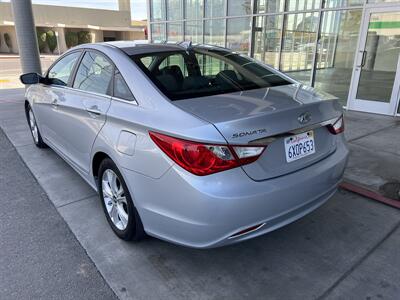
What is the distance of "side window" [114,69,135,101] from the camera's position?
254cm

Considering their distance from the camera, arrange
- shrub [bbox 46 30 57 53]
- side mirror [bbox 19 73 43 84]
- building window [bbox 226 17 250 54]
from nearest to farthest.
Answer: side mirror [bbox 19 73 43 84]
building window [bbox 226 17 250 54]
shrub [bbox 46 30 57 53]

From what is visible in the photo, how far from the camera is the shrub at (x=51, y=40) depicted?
39750mm

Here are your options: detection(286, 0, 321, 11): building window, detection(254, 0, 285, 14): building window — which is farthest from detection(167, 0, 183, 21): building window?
detection(286, 0, 321, 11): building window

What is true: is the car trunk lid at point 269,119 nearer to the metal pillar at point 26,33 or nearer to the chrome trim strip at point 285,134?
the chrome trim strip at point 285,134

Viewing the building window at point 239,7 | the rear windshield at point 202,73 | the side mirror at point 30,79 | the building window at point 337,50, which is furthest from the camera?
the building window at point 239,7

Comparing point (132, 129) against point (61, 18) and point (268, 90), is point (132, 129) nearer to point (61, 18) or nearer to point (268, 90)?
point (268, 90)

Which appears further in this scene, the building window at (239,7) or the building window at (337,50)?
the building window at (239,7)

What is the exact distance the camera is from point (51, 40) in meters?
39.9

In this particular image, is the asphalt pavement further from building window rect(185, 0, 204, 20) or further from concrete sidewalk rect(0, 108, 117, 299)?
building window rect(185, 0, 204, 20)

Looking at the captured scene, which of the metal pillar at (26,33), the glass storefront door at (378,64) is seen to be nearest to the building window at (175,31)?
the metal pillar at (26,33)

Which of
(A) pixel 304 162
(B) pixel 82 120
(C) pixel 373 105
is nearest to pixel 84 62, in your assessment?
(B) pixel 82 120

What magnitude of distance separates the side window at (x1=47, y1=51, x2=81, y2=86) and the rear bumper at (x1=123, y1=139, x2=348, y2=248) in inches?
74.5

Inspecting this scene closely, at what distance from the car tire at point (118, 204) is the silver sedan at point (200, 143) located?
0.04ft

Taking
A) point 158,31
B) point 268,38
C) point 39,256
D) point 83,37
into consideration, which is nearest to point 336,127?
point 39,256
